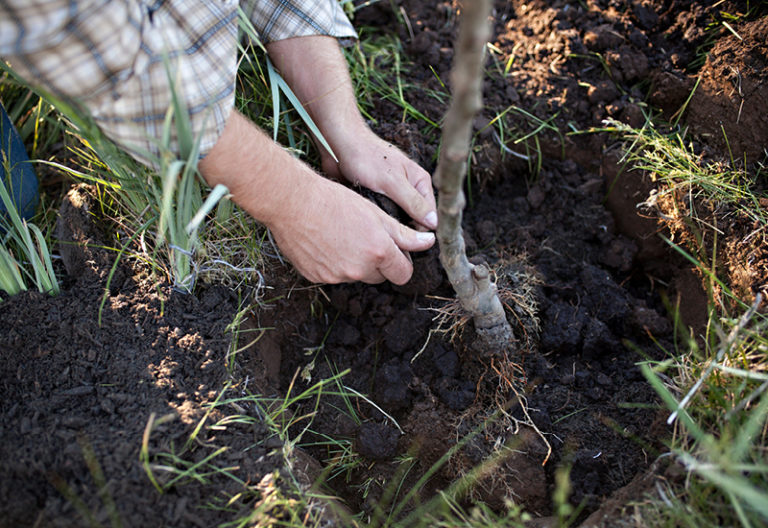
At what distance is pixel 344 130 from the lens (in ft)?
5.06

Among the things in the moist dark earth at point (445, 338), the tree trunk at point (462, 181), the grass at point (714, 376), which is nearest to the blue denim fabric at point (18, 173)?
the moist dark earth at point (445, 338)

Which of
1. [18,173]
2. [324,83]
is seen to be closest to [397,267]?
[324,83]

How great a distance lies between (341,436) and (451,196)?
0.81 metres

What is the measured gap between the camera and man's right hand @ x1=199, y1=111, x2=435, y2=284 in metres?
1.20

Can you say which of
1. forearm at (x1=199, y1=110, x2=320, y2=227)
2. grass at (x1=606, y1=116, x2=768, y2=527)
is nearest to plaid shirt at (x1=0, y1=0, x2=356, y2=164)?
forearm at (x1=199, y1=110, x2=320, y2=227)

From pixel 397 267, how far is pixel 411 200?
0.67 feet

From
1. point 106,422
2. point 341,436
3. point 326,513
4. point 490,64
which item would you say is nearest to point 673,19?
point 490,64

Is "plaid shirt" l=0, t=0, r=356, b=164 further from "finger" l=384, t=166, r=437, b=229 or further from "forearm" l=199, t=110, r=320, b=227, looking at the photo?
"finger" l=384, t=166, r=437, b=229

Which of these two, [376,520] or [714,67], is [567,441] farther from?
[714,67]

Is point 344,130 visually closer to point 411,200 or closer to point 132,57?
point 411,200

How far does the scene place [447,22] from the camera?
2.04m

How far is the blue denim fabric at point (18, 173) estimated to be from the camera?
1.58 meters

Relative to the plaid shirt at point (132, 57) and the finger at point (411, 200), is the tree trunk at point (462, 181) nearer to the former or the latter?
the finger at point (411, 200)

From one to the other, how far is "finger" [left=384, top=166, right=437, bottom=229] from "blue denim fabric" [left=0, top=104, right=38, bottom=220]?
1.10 metres
